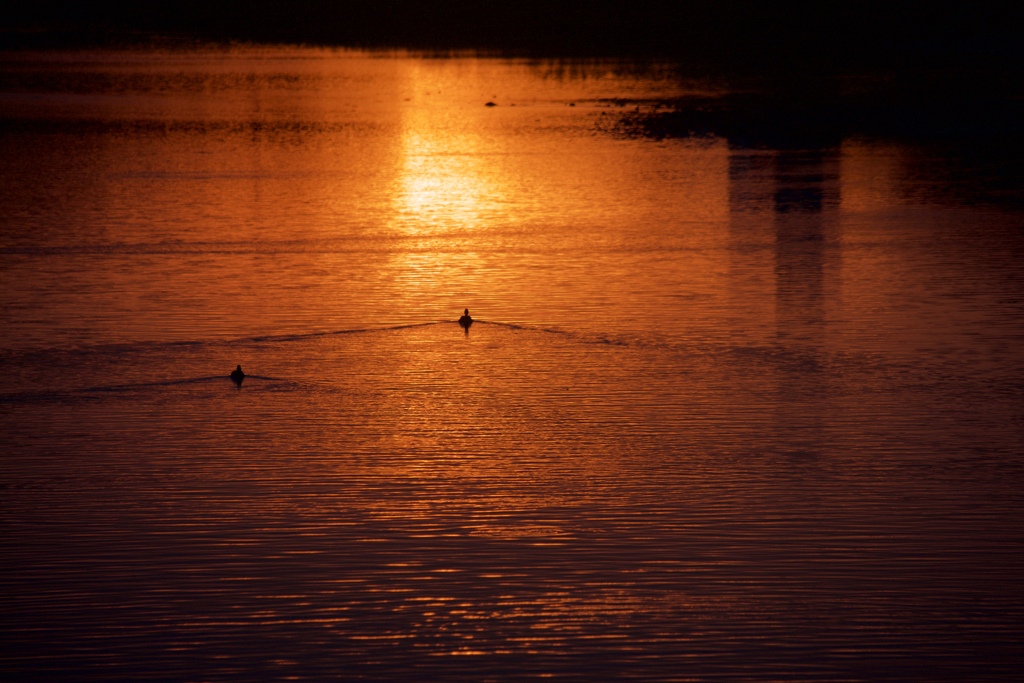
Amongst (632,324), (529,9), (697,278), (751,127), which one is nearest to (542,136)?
(751,127)

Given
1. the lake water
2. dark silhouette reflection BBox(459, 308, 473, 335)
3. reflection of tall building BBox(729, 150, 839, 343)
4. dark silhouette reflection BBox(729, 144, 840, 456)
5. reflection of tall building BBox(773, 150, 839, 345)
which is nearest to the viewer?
the lake water

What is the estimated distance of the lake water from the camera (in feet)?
28.9

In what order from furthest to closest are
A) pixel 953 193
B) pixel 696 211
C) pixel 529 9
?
pixel 529 9 → pixel 953 193 → pixel 696 211

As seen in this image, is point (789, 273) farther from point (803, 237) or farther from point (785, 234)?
point (785, 234)

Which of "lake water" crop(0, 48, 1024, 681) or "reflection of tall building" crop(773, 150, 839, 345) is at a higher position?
"reflection of tall building" crop(773, 150, 839, 345)

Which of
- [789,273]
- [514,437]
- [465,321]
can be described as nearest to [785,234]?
[789,273]

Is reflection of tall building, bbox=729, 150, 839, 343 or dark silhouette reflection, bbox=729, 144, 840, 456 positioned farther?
reflection of tall building, bbox=729, 150, 839, 343

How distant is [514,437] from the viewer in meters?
12.5

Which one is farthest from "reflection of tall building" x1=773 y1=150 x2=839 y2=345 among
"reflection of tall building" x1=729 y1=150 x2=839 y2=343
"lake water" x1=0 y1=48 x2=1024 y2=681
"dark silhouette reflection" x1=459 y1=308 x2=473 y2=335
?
"dark silhouette reflection" x1=459 y1=308 x2=473 y2=335

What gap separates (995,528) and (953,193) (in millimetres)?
18627

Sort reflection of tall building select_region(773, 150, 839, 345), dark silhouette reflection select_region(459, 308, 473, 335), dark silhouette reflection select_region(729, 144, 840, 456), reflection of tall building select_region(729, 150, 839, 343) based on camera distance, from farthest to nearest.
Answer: reflection of tall building select_region(729, 150, 839, 343), reflection of tall building select_region(773, 150, 839, 345), dark silhouette reflection select_region(459, 308, 473, 335), dark silhouette reflection select_region(729, 144, 840, 456)

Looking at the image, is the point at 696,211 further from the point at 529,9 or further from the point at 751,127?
the point at 529,9

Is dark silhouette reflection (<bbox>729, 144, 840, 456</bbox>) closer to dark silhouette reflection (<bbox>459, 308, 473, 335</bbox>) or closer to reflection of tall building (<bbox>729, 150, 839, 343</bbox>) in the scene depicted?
reflection of tall building (<bbox>729, 150, 839, 343</bbox>)

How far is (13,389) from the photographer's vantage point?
1394 centimetres
